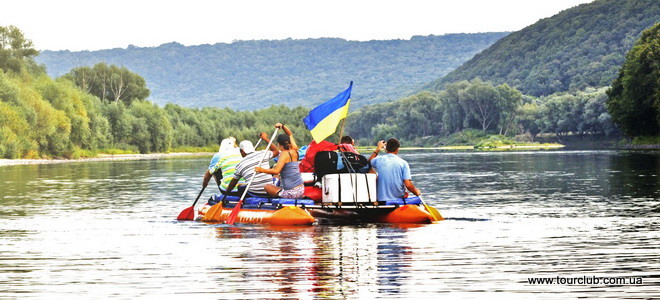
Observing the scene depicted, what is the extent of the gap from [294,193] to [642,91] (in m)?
84.7

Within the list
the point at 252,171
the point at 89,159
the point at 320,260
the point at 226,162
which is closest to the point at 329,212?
the point at 252,171

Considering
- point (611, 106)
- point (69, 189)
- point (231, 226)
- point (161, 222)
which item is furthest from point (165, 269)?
point (611, 106)

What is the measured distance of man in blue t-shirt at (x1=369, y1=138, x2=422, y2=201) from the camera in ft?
71.6

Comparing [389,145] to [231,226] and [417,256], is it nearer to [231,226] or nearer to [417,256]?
[231,226]

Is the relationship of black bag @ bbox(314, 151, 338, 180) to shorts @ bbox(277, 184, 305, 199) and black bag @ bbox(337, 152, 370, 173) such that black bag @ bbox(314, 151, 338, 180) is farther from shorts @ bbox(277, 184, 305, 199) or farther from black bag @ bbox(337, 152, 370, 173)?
shorts @ bbox(277, 184, 305, 199)

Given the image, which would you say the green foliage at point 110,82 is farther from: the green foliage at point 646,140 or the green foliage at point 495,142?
the green foliage at point 646,140

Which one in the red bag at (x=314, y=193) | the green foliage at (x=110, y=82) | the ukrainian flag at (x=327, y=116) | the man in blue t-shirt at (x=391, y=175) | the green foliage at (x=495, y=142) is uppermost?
the green foliage at (x=110, y=82)

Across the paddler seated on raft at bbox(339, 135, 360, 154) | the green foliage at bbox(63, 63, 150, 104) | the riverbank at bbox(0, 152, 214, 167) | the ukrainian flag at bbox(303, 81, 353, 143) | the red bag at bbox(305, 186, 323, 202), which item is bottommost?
the riverbank at bbox(0, 152, 214, 167)

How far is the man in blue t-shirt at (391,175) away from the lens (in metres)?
21.8

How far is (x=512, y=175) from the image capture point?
170 feet

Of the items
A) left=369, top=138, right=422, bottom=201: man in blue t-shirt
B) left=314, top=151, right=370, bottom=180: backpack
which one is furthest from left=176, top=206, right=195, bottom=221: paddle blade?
left=369, top=138, right=422, bottom=201: man in blue t-shirt

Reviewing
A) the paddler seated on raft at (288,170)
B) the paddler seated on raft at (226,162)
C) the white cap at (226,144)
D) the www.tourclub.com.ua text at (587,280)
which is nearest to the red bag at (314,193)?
the paddler seated on raft at (288,170)

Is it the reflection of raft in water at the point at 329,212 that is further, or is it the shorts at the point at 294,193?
the shorts at the point at 294,193

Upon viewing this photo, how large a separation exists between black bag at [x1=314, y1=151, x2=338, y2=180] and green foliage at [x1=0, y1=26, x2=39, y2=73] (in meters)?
107
